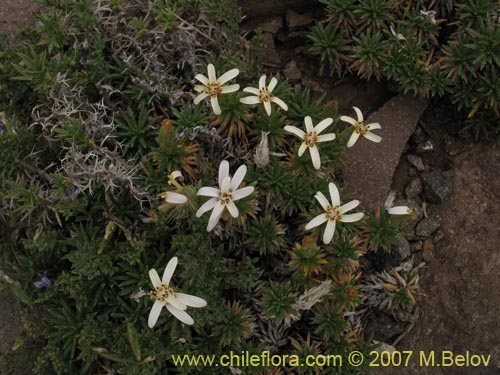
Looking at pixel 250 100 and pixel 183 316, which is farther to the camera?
pixel 250 100

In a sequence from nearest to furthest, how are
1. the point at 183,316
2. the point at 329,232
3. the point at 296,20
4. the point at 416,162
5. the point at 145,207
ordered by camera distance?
the point at 183,316
the point at 329,232
the point at 145,207
the point at 416,162
the point at 296,20

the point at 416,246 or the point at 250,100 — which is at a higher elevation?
the point at 250,100

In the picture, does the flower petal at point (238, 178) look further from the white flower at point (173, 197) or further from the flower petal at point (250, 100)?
the flower petal at point (250, 100)

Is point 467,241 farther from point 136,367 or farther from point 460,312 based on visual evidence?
point 136,367

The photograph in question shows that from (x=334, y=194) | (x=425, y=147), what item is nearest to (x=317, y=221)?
(x=334, y=194)

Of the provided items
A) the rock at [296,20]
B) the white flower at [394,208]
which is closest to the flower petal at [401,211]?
the white flower at [394,208]

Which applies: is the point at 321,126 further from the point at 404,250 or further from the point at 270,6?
the point at 270,6

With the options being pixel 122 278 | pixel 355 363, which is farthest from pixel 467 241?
pixel 122 278
